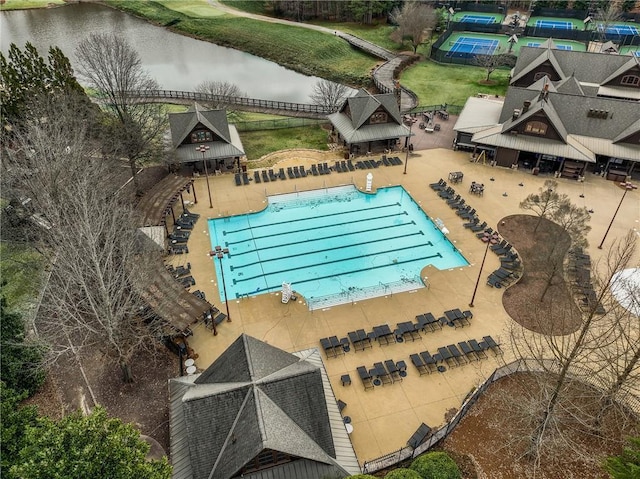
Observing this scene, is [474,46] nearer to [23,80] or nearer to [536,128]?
[536,128]

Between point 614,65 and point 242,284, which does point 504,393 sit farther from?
point 614,65

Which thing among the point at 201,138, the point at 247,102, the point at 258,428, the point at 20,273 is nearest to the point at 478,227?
the point at 258,428

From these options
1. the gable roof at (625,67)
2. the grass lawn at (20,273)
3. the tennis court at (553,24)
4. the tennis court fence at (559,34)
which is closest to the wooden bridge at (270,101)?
the gable roof at (625,67)

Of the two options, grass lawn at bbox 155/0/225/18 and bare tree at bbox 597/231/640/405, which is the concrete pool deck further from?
grass lawn at bbox 155/0/225/18

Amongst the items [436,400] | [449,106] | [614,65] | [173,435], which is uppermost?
[614,65]

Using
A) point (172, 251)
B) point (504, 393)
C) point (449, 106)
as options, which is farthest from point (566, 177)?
point (172, 251)

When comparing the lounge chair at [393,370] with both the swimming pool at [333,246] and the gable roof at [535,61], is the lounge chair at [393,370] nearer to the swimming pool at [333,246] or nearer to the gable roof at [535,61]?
the swimming pool at [333,246]
